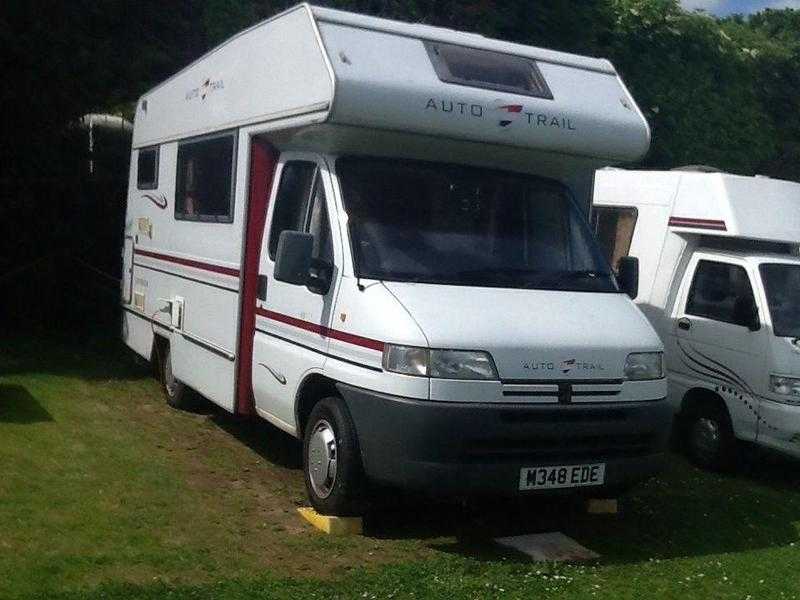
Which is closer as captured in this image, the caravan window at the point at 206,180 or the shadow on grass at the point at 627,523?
the shadow on grass at the point at 627,523

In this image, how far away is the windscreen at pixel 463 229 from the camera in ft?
20.8

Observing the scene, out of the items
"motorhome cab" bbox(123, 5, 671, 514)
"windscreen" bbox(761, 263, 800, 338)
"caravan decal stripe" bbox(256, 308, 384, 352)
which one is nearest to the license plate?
"motorhome cab" bbox(123, 5, 671, 514)

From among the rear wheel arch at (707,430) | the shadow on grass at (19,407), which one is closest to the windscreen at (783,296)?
the rear wheel arch at (707,430)

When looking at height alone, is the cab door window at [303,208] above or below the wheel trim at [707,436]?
above

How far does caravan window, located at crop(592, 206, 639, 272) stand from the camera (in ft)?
34.2

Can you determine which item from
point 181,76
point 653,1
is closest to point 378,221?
point 181,76

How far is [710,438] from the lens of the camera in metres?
9.20

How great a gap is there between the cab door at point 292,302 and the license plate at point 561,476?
57.9 inches

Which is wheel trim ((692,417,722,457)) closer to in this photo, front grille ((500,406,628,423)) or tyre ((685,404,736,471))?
tyre ((685,404,736,471))

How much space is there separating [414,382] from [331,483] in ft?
3.39

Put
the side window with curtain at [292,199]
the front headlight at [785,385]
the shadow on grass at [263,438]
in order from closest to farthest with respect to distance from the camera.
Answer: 1. the side window with curtain at [292,199]
2. the shadow on grass at [263,438]
3. the front headlight at [785,385]

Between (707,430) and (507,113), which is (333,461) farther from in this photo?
(707,430)

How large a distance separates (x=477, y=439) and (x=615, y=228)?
5.49 meters

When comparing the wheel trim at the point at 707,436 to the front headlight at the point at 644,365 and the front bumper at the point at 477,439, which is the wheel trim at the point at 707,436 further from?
the front bumper at the point at 477,439
